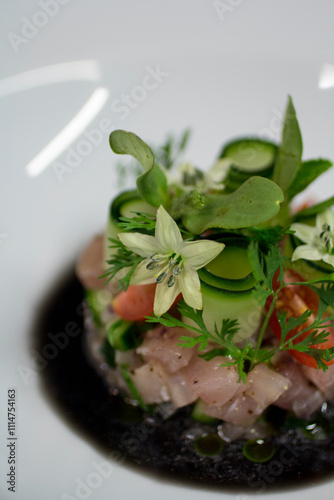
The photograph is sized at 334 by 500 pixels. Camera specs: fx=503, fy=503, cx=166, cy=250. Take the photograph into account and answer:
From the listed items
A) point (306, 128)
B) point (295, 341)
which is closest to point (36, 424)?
point (295, 341)

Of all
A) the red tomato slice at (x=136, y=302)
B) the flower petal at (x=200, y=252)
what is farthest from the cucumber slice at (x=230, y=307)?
the red tomato slice at (x=136, y=302)

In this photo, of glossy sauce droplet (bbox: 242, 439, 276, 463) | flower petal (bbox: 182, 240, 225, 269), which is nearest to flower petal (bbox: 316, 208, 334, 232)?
flower petal (bbox: 182, 240, 225, 269)

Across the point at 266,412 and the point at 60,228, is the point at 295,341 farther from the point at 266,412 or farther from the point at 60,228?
the point at 60,228

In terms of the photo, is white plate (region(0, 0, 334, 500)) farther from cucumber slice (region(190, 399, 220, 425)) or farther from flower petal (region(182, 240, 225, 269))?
flower petal (region(182, 240, 225, 269))

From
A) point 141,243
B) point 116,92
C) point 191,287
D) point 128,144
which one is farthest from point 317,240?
point 116,92

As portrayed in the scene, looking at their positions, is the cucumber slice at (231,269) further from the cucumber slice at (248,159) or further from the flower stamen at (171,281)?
the cucumber slice at (248,159)

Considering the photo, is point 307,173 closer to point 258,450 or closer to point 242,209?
point 242,209

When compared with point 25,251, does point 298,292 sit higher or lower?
higher
